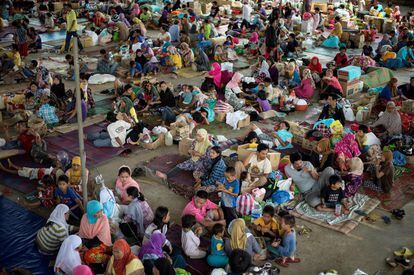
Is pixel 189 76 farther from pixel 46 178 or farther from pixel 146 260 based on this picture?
pixel 146 260

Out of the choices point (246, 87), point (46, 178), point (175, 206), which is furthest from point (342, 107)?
point (46, 178)

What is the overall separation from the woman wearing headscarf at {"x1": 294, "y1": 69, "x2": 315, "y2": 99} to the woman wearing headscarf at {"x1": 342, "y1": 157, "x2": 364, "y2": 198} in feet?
14.2

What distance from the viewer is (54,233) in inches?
249

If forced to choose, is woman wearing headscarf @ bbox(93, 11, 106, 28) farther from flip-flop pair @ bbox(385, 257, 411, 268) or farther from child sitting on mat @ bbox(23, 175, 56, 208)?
flip-flop pair @ bbox(385, 257, 411, 268)

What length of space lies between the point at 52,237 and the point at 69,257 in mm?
749

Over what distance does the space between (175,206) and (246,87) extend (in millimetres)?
4903

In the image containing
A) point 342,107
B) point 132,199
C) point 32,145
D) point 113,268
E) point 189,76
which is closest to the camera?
point 113,268

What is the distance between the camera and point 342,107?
10.5 meters

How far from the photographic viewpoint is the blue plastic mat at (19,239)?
6239 mm

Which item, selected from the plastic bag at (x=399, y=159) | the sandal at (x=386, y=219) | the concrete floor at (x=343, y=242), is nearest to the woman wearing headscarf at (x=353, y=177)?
the concrete floor at (x=343, y=242)

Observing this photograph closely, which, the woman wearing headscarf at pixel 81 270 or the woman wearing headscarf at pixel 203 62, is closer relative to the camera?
the woman wearing headscarf at pixel 81 270

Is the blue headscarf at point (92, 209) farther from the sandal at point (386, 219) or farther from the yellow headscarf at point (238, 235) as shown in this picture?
the sandal at point (386, 219)

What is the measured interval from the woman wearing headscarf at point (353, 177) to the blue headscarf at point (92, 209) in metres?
3.60

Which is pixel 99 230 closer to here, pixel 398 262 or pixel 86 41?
pixel 398 262
